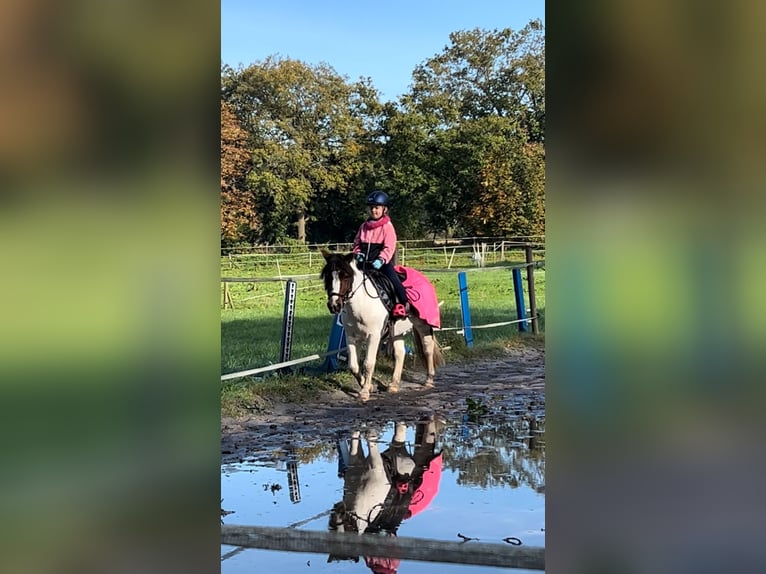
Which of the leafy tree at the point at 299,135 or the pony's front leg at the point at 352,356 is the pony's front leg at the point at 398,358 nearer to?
the pony's front leg at the point at 352,356

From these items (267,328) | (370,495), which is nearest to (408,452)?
(370,495)

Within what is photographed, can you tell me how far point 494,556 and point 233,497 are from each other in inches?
78.3

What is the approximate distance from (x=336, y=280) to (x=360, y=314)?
1.61 ft

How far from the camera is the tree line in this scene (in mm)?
21578

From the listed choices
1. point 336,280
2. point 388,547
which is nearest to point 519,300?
point 336,280

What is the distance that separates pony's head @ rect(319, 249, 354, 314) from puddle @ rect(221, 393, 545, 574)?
4.25 feet

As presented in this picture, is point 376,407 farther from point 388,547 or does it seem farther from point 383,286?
point 388,547

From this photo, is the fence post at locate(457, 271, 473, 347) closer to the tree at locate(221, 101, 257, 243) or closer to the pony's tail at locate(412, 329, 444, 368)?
the pony's tail at locate(412, 329, 444, 368)

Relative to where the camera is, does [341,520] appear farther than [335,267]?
No

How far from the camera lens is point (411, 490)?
4457mm

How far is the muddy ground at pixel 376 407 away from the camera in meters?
5.96
